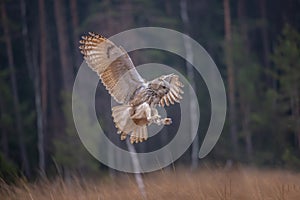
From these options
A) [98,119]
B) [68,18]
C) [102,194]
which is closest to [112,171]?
[98,119]

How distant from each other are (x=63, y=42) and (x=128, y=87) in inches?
498

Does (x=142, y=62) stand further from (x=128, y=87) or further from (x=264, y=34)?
(x=128, y=87)

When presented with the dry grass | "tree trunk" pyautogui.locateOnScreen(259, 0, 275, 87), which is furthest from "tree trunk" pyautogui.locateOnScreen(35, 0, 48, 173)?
the dry grass

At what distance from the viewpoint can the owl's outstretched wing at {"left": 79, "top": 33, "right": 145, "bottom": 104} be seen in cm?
558

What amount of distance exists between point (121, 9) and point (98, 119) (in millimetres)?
4095

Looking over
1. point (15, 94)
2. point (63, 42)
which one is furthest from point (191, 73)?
point (15, 94)

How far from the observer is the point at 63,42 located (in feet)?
58.2

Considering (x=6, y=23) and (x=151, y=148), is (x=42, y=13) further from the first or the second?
(x=151, y=148)

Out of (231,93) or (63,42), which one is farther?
(63,42)

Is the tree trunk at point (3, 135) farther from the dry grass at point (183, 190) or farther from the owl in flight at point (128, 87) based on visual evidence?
the owl in flight at point (128, 87)

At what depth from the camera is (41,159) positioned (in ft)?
54.1

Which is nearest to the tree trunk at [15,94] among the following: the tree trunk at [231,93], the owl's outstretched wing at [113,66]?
the tree trunk at [231,93]

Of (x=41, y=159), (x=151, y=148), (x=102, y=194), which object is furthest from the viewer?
(x=151, y=148)

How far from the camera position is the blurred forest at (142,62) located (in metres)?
15.2
